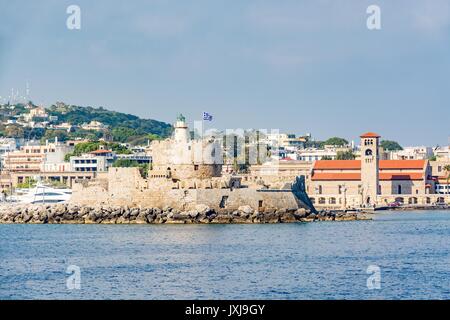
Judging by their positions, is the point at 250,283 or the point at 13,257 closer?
the point at 250,283

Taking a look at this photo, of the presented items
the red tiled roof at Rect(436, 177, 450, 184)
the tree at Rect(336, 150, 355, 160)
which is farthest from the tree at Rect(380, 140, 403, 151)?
the red tiled roof at Rect(436, 177, 450, 184)

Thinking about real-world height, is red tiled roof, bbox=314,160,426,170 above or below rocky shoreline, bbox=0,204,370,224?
above

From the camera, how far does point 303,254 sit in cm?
3806

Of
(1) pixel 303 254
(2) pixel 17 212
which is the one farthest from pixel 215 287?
(2) pixel 17 212

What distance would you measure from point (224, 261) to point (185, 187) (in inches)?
884

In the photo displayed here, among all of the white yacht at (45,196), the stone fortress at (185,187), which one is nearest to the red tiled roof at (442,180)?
the white yacht at (45,196)

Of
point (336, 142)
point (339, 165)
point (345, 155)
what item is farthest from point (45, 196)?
point (336, 142)

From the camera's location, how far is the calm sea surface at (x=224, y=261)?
2823 cm

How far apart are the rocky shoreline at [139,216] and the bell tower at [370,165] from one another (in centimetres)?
3271

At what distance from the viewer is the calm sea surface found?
1112 inches

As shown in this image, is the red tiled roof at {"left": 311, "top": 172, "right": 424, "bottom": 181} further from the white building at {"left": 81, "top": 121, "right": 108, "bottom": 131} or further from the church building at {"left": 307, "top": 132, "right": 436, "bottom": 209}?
the white building at {"left": 81, "top": 121, "right": 108, "bottom": 131}

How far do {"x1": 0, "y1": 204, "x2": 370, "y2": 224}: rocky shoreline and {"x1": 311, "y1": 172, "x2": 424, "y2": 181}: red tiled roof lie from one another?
34.1m
